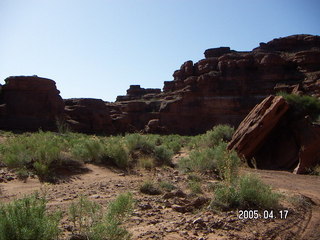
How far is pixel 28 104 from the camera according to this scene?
1324 inches

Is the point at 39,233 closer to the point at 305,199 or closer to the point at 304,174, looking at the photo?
the point at 305,199

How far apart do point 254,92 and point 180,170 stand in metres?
36.2

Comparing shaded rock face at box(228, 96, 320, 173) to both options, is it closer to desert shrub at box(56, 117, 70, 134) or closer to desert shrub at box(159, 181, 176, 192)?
desert shrub at box(159, 181, 176, 192)

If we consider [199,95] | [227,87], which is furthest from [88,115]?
[227,87]

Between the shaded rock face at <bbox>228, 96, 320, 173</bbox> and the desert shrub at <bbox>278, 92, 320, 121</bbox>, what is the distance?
1.30 feet

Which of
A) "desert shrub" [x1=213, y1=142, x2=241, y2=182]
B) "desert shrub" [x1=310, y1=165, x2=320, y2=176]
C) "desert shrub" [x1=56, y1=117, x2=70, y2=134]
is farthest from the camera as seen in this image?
"desert shrub" [x1=56, y1=117, x2=70, y2=134]

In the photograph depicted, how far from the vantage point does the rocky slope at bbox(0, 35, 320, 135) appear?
34.1 m

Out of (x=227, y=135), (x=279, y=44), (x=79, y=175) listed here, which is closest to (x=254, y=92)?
(x=279, y=44)

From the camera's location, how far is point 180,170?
1051cm

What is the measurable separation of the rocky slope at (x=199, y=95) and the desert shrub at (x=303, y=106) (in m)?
25.2

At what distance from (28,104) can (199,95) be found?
2546cm

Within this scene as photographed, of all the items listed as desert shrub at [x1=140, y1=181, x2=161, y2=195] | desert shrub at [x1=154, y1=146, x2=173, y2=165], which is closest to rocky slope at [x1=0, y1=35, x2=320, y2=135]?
desert shrub at [x1=154, y1=146, x2=173, y2=165]

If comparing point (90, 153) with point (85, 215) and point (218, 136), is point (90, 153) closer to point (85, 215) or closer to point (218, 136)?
point (85, 215)

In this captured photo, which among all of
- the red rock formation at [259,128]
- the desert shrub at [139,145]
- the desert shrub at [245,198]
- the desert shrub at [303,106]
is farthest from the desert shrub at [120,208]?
the desert shrub at [303,106]
